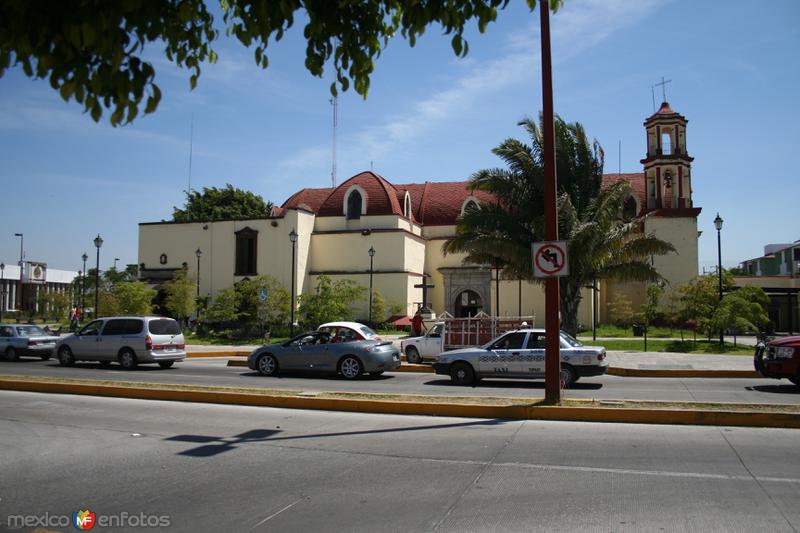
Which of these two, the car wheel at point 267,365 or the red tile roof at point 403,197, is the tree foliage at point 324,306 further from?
the car wheel at point 267,365

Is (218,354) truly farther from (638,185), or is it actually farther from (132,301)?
(638,185)

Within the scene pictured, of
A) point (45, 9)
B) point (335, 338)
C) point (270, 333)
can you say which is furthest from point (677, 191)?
point (45, 9)

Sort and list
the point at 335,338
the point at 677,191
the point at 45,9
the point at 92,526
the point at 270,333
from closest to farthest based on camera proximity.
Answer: the point at 45,9
the point at 92,526
the point at 335,338
the point at 270,333
the point at 677,191

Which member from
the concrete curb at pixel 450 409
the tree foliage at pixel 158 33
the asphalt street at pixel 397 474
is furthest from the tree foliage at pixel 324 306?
the tree foliage at pixel 158 33

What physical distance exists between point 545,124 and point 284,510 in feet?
27.6

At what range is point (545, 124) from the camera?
1162 centimetres

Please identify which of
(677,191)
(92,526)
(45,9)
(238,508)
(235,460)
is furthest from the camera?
(677,191)

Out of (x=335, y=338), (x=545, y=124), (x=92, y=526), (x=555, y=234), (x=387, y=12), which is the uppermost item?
(x=545, y=124)

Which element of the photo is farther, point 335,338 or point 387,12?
point 335,338

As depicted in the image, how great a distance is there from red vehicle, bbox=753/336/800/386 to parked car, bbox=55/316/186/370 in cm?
1722

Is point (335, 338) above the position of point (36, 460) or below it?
above

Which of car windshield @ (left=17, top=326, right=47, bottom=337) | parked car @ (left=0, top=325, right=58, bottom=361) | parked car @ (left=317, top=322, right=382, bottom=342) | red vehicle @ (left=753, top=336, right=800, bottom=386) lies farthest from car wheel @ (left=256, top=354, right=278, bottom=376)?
red vehicle @ (left=753, top=336, right=800, bottom=386)

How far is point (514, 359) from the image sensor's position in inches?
613

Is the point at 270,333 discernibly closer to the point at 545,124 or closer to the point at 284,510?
the point at 545,124
